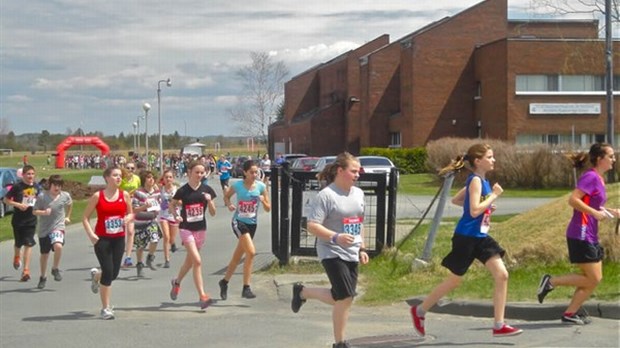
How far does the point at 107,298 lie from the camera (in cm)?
1075

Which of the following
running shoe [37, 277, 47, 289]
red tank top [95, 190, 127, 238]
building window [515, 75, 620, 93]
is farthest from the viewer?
building window [515, 75, 620, 93]

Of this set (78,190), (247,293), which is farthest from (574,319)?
(78,190)

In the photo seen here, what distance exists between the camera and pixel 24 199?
1466 centimetres

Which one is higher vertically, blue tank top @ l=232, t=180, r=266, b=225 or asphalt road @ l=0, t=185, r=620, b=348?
blue tank top @ l=232, t=180, r=266, b=225

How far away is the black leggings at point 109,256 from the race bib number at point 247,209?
67.3 inches

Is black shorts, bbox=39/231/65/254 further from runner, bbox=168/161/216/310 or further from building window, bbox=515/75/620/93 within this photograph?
building window, bbox=515/75/620/93

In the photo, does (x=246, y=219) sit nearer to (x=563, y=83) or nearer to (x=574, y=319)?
(x=574, y=319)

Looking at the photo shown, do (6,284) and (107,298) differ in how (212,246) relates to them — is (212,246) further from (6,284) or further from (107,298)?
(107,298)

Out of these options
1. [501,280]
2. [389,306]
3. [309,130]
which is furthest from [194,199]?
[309,130]

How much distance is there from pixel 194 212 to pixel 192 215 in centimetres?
4

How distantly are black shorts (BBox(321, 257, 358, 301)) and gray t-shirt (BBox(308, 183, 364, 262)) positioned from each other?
48 millimetres

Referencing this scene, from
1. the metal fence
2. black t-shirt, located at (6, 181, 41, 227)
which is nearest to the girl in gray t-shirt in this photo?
the metal fence

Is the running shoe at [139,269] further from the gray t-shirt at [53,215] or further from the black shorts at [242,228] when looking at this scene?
the black shorts at [242,228]

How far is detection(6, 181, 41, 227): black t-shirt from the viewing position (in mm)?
14617
